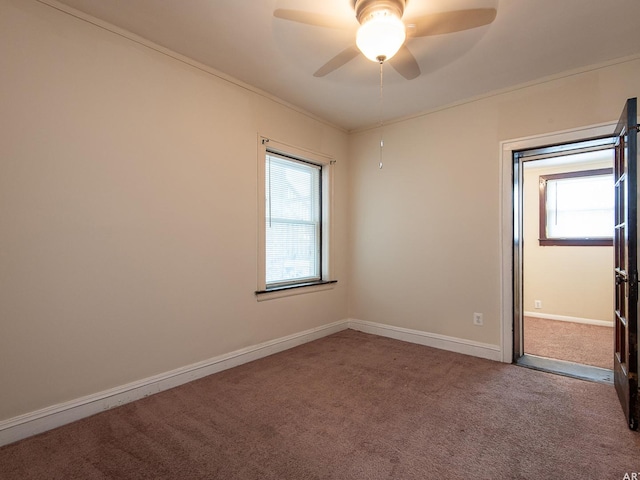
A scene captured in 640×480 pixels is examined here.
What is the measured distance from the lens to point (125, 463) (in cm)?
176

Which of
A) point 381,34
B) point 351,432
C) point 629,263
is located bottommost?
point 351,432

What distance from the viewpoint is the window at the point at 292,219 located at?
3422 millimetres

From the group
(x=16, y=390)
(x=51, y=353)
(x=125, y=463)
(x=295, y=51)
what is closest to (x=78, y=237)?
(x=51, y=353)

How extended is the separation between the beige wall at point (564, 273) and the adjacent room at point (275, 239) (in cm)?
230

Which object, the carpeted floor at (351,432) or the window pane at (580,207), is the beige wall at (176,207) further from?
the window pane at (580,207)

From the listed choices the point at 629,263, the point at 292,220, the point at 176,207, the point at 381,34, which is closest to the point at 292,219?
the point at 292,220

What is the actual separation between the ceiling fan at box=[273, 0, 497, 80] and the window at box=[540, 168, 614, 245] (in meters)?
3.84

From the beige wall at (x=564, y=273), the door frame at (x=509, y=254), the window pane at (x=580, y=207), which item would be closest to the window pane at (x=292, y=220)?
the door frame at (x=509, y=254)

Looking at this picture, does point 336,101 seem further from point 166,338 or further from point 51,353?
point 51,353

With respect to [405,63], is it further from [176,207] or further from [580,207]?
[580,207]

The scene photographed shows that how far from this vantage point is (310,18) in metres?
2.19

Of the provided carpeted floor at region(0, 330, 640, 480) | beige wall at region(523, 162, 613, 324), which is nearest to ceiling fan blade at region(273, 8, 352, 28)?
carpeted floor at region(0, 330, 640, 480)

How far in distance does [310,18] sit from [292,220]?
2.05 metres

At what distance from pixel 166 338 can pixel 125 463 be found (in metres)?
0.97
